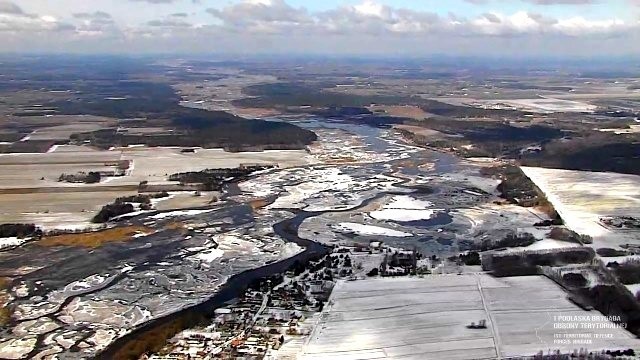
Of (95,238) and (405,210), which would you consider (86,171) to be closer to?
(95,238)

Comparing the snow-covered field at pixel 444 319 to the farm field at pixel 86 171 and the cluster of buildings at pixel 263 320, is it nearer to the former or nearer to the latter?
the cluster of buildings at pixel 263 320

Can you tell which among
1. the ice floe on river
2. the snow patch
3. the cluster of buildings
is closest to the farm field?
the snow patch

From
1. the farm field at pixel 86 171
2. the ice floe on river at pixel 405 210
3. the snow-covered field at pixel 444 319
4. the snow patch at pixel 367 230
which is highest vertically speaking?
the snow-covered field at pixel 444 319

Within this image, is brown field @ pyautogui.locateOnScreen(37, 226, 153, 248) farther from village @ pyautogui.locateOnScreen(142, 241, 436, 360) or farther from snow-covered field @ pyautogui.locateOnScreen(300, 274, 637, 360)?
snow-covered field @ pyautogui.locateOnScreen(300, 274, 637, 360)

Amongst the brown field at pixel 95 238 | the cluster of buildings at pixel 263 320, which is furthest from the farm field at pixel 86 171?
the cluster of buildings at pixel 263 320

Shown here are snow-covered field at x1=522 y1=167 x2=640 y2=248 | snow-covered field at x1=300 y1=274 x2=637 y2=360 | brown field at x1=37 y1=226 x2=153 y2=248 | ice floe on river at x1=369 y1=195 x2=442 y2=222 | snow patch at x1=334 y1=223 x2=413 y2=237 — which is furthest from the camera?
ice floe on river at x1=369 y1=195 x2=442 y2=222
